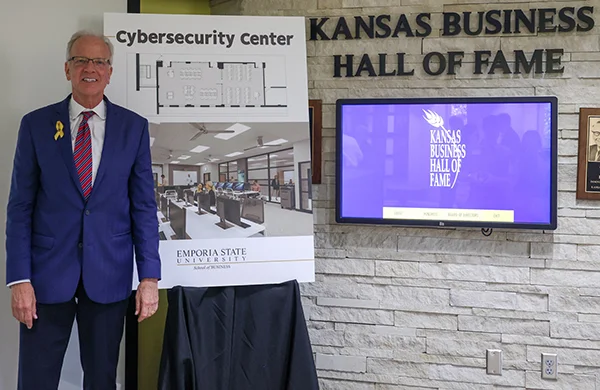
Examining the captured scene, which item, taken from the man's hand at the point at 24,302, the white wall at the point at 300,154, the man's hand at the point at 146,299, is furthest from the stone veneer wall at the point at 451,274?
the man's hand at the point at 24,302

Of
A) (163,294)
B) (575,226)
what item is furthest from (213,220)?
(575,226)

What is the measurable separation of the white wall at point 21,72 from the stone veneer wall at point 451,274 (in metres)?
0.86

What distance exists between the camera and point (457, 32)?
204 cm

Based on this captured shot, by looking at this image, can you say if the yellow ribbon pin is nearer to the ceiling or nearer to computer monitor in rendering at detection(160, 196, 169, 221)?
the ceiling

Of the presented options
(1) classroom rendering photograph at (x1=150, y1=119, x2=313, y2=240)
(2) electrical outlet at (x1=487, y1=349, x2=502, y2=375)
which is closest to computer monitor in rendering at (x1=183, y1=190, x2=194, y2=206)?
(1) classroom rendering photograph at (x1=150, y1=119, x2=313, y2=240)

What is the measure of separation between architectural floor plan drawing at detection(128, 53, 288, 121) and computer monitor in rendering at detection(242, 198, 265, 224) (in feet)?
1.21

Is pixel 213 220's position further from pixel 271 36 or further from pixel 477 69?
pixel 477 69

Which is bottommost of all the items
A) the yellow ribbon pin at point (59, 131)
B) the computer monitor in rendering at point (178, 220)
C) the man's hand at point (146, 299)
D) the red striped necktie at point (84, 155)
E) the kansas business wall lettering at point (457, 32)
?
the man's hand at point (146, 299)

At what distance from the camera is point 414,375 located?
2141 millimetres

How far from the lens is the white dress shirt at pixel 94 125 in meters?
1.54

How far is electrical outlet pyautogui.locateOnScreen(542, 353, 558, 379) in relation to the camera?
6.61ft

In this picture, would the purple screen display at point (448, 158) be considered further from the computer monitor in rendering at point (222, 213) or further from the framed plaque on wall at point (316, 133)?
the computer monitor in rendering at point (222, 213)

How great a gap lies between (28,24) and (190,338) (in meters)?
1.42

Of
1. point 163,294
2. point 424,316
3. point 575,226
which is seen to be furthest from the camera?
point 163,294
